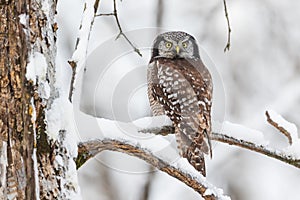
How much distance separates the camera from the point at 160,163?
6.74 feet

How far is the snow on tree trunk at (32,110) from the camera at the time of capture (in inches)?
61.3

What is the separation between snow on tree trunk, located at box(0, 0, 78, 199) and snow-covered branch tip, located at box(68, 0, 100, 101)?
27 cm

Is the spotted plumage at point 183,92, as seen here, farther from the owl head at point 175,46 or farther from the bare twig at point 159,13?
the bare twig at point 159,13

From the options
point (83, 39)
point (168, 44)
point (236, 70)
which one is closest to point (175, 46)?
point (168, 44)

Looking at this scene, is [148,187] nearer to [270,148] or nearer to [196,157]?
[196,157]

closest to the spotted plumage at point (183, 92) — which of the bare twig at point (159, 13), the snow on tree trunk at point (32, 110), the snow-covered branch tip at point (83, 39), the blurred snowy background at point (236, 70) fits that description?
the blurred snowy background at point (236, 70)

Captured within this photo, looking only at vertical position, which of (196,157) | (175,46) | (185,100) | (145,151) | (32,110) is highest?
(32,110)

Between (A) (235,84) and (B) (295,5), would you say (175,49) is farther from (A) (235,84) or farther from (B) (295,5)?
(B) (295,5)

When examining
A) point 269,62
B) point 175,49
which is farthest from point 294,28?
point 175,49

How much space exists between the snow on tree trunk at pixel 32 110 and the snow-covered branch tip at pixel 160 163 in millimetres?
261

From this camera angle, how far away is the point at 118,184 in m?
5.48

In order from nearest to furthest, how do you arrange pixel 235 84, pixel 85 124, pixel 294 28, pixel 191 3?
pixel 85 124 → pixel 235 84 → pixel 294 28 → pixel 191 3

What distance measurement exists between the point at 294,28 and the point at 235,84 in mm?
1313

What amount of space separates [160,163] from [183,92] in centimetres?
179
